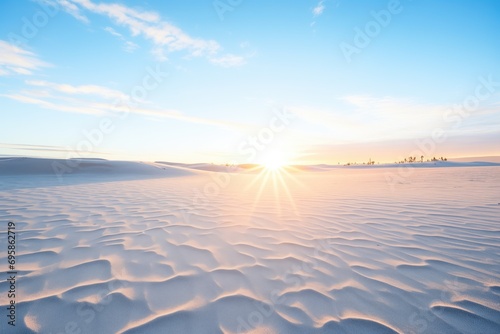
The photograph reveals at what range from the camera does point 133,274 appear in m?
2.18

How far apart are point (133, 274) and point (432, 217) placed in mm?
4757

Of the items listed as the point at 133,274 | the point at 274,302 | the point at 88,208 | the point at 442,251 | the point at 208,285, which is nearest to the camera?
the point at 274,302

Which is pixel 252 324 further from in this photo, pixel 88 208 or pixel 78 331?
pixel 88 208

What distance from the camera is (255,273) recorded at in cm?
224

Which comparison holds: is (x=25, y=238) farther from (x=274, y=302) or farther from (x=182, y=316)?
(x=274, y=302)

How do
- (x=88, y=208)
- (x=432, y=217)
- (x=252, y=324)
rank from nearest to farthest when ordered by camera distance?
1. (x=252, y=324)
2. (x=432, y=217)
3. (x=88, y=208)

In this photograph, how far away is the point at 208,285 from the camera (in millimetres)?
2029

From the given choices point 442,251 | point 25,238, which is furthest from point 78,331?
point 442,251

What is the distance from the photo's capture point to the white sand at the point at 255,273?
1633 millimetres

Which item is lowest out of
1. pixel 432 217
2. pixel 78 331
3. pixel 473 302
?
pixel 78 331

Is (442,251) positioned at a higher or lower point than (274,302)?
higher

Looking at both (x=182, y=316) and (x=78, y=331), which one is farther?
(x=182, y=316)

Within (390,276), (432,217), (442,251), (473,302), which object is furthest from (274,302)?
(432,217)

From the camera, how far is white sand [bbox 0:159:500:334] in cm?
163
